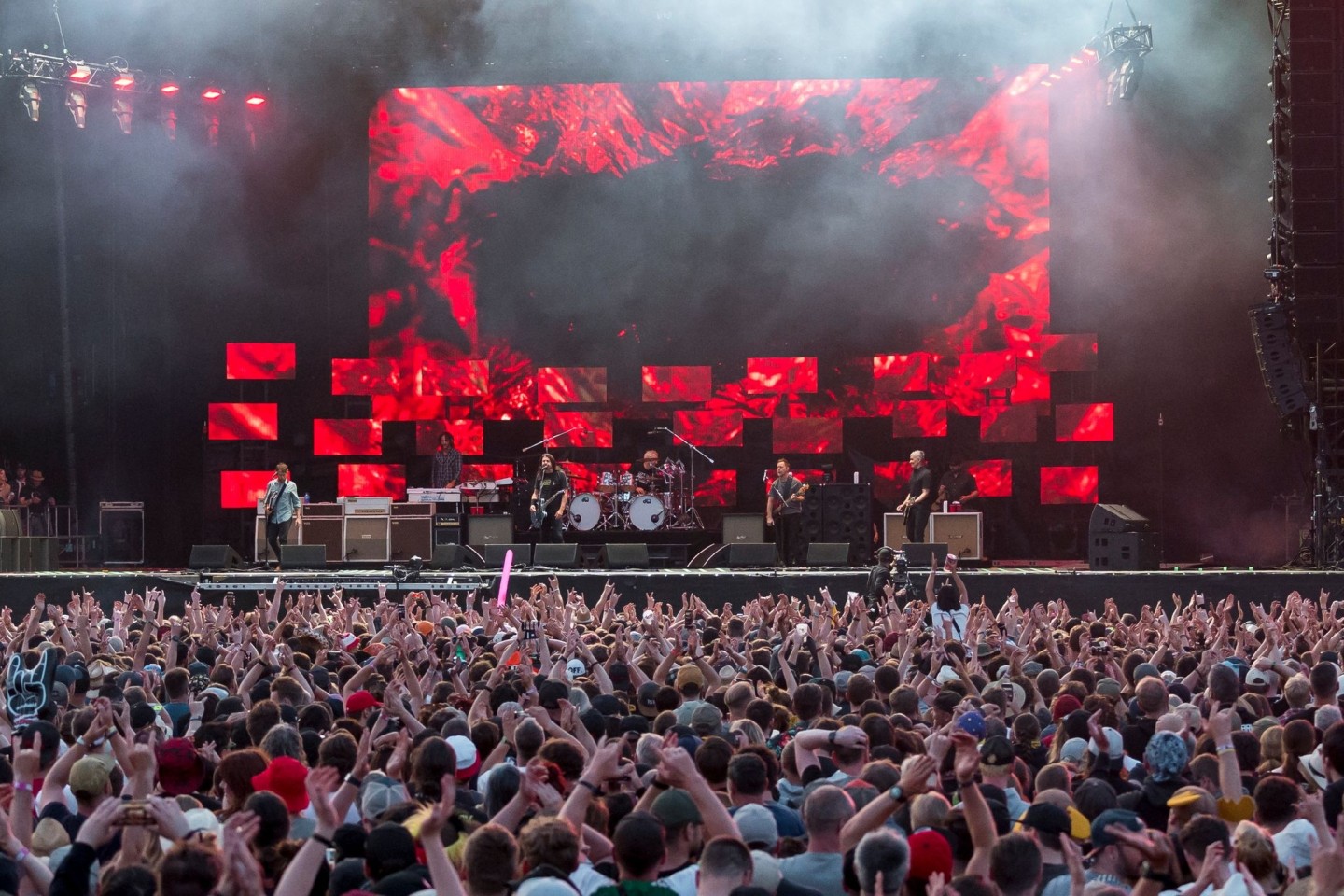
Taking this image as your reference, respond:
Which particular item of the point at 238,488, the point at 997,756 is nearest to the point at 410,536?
the point at 238,488

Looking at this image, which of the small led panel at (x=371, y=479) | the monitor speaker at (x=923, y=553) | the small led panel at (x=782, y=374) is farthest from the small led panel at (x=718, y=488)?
the monitor speaker at (x=923, y=553)

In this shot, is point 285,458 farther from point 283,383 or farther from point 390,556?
point 390,556

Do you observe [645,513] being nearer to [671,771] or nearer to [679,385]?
[679,385]

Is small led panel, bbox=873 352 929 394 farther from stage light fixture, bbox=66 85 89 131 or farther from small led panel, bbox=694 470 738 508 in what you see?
stage light fixture, bbox=66 85 89 131

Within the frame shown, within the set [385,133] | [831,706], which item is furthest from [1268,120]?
[831,706]

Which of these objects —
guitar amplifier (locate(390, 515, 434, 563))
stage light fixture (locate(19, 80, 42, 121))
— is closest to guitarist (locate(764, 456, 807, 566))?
guitar amplifier (locate(390, 515, 434, 563))

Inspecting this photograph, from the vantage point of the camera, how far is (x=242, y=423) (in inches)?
831

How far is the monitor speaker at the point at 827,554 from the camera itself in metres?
18.0

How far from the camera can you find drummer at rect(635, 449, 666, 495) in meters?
20.0

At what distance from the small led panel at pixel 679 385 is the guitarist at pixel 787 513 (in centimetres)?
235

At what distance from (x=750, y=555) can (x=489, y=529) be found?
355 cm

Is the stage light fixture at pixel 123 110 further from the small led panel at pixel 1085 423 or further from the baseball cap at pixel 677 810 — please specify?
the baseball cap at pixel 677 810

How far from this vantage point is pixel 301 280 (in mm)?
21234

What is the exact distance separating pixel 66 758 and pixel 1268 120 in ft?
62.7
